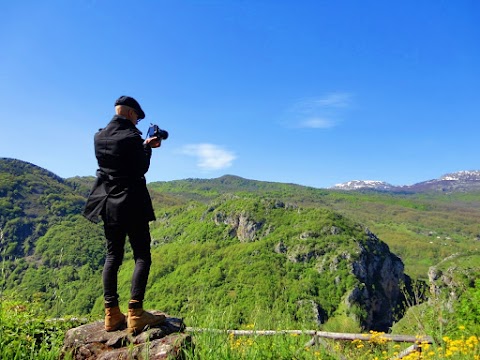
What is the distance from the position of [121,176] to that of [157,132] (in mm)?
738

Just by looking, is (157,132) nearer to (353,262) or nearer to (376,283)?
(353,262)

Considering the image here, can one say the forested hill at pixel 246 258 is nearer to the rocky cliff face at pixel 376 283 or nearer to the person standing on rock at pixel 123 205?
the rocky cliff face at pixel 376 283

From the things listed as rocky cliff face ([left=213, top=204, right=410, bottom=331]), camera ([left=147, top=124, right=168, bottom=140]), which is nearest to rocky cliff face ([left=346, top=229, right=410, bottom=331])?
rocky cliff face ([left=213, top=204, right=410, bottom=331])

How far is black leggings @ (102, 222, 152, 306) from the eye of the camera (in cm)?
450

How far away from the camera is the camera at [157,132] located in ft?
15.5

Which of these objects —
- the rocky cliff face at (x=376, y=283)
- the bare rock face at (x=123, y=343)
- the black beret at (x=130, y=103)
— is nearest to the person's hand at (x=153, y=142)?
the black beret at (x=130, y=103)

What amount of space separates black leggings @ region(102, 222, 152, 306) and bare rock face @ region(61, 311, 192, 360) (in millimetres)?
422

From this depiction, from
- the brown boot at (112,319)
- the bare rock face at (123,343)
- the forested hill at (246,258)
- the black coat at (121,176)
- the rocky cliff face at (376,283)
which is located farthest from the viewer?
the forested hill at (246,258)

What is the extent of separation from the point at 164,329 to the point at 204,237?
507ft

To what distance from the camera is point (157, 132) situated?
186 inches

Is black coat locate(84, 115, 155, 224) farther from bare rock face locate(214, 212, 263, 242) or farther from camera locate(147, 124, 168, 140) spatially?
bare rock face locate(214, 212, 263, 242)

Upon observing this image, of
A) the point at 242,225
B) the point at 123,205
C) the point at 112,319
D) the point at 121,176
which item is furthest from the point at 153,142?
the point at 242,225

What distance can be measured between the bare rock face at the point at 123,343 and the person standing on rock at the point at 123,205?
14cm

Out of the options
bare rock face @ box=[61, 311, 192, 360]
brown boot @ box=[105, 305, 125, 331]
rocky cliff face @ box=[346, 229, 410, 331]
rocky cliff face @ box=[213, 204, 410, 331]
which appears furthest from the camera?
rocky cliff face @ box=[346, 229, 410, 331]
